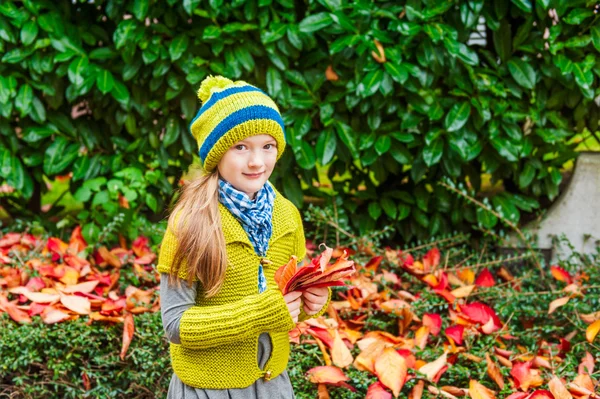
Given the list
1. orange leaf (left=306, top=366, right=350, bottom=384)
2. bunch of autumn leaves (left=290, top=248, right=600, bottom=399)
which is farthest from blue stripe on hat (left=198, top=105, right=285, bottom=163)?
orange leaf (left=306, top=366, right=350, bottom=384)

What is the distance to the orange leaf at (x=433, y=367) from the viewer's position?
2989mm

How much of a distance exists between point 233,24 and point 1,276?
1.66 meters

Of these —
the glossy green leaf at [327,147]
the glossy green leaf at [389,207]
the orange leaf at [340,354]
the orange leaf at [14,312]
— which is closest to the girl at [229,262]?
the orange leaf at [340,354]

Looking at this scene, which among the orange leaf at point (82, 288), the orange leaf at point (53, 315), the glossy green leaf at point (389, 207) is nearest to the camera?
→ the orange leaf at point (53, 315)

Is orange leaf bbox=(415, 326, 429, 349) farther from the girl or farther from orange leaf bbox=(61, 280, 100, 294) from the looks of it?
orange leaf bbox=(61, 280, 100, 294)

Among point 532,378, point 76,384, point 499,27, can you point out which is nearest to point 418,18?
point 499,27

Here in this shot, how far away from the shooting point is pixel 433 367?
303 centimetres

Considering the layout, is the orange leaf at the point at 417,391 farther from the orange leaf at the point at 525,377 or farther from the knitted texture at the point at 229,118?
the knitted texture at the point at 229,118

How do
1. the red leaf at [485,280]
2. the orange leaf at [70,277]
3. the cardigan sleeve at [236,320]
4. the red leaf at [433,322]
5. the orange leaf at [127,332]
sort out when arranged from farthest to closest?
the red leaf at [485,280]
the orange leaf at [70,277]
the red leaf at [433,322]
the orange leaf at [127,332]
the cardigan sleeve at [236,320]

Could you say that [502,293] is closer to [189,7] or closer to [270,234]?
[270,234]

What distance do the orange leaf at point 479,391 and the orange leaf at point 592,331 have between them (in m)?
0.55

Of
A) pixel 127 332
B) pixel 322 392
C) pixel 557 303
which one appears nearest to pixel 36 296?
pixel 127 332

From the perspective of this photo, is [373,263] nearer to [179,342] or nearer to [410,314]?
[410,314]

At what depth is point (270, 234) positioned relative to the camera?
90.7 inches
